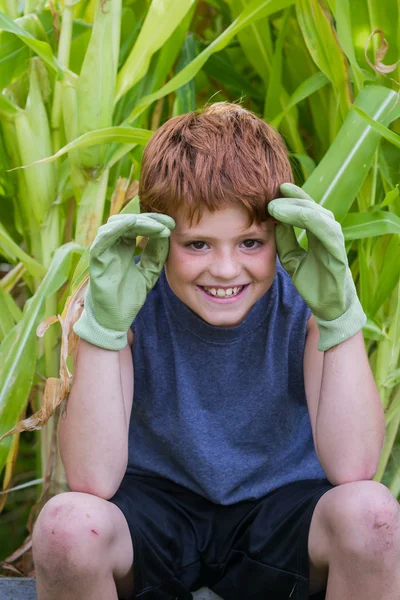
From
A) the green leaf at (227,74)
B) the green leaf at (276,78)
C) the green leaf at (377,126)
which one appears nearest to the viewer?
the green leaf at (377,126)

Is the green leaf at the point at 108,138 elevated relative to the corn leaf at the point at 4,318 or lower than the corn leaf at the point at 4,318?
elevated

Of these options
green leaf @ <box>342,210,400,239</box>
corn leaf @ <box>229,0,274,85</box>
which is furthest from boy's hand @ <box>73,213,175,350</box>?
corn leaf @ <box>229,0,274,85</box>

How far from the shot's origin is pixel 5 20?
4.80 ft

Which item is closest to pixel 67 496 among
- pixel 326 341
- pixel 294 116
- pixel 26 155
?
pixel 326 341

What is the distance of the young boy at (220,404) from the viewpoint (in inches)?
47.9

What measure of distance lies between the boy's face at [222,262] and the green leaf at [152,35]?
16.0 inches

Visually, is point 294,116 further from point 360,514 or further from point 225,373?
point 360,514

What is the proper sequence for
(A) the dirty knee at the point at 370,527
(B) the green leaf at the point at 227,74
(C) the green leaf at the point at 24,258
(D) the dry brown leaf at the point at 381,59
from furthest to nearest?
(B) the green leaf at the point at 227,74, (C) the green leaf at the point at 24,258, (D) the dry brown leaf at the point at 381,59, (A) the dirty knee at the point at 370,527

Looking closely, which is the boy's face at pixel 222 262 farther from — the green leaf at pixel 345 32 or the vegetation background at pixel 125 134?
the green leaf at pixel 345 32

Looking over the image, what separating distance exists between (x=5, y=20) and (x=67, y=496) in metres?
0.79

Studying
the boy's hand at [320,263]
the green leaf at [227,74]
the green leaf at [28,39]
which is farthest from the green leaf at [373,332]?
the green leaf at [28,39]

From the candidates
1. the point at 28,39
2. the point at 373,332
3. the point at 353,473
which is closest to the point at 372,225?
the point at 373,332

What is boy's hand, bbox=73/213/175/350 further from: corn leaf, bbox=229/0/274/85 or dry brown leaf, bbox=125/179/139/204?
corn leaf, bbox=229/0/274/85

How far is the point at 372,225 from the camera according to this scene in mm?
1483
